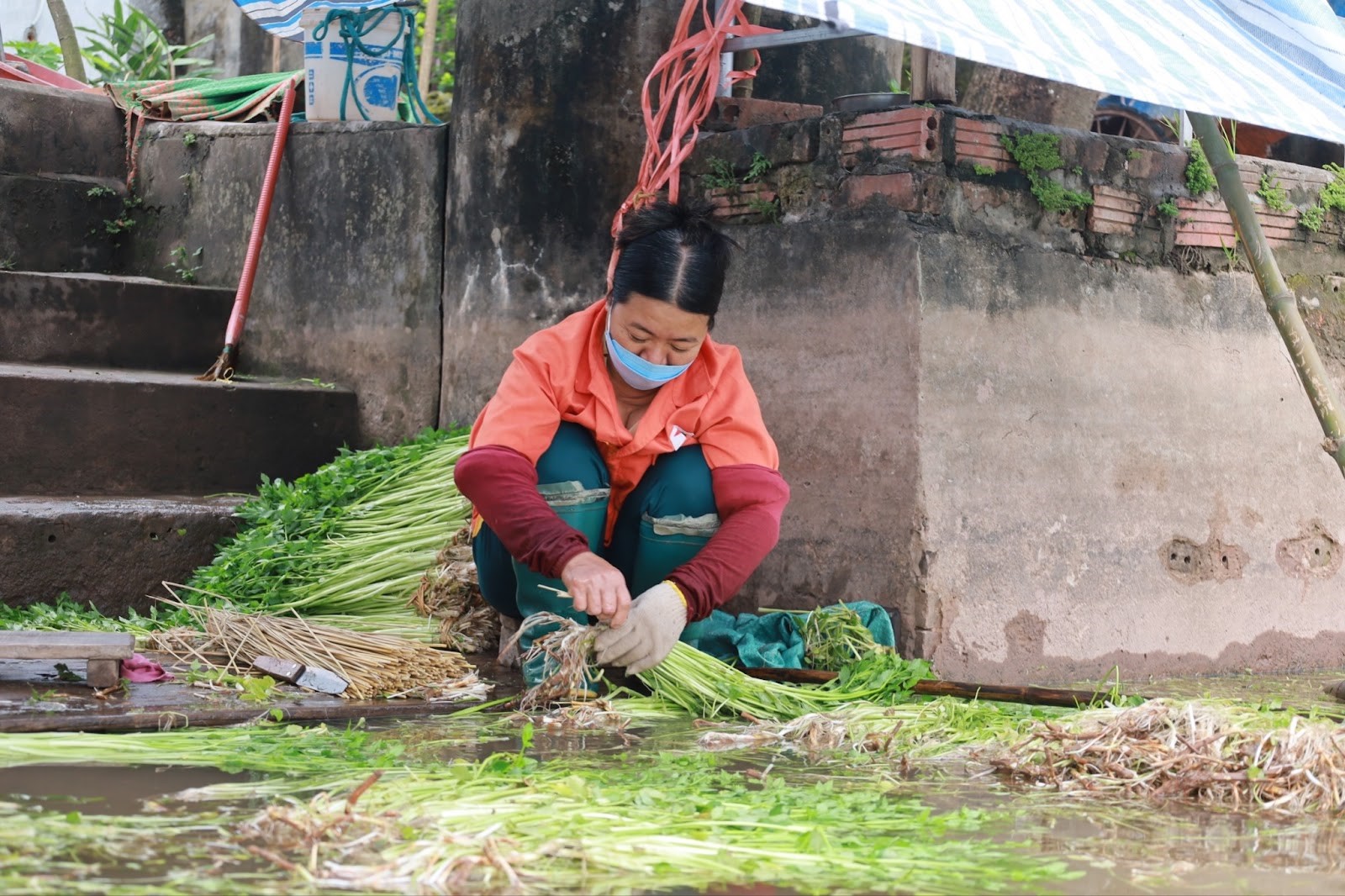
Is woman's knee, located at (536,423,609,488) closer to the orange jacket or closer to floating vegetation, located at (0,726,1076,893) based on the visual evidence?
the orange jacket

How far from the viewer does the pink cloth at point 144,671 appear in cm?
355

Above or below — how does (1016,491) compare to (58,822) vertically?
above

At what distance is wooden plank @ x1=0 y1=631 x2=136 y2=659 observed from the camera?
3.22 metres

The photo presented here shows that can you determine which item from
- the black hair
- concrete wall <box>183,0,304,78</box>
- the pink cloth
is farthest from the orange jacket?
concrete wall <box>183,0,304,78</box>

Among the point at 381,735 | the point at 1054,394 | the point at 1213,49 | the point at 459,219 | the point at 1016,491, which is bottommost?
the point at 381,735

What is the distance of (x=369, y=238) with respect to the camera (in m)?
5.77

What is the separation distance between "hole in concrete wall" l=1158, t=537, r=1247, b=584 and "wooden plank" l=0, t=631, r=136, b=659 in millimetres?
3164

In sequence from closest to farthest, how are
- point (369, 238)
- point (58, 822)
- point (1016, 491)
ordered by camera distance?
1. point (58, 822)
2. point (1016, 491)
3. point (369, 238)

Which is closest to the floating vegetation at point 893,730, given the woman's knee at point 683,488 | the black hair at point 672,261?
the woman's knee at point 683,488

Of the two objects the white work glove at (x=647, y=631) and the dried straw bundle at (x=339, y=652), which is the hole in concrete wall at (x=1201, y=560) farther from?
the dried straw bundle at (x=339, y=652)

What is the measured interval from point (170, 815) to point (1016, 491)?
2.80 m

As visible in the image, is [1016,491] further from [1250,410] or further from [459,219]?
[459,219]

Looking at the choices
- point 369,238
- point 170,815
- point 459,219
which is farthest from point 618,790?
point 369,238

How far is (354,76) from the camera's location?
6133 mm
